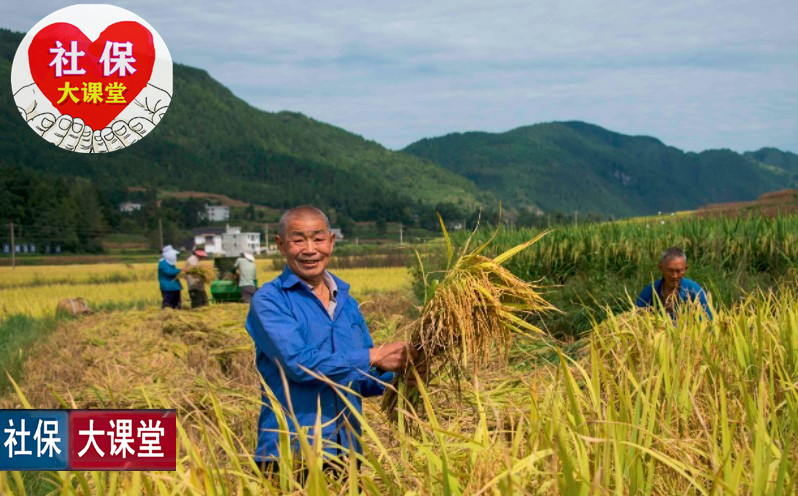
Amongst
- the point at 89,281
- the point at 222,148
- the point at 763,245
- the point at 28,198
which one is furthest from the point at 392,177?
the point at 763,245

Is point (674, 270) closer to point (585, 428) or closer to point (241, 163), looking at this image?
point (585, 428)

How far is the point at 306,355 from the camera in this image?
288cm

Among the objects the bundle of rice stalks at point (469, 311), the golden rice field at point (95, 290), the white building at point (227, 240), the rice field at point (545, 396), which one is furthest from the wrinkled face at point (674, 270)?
the white building at point (227, 240)

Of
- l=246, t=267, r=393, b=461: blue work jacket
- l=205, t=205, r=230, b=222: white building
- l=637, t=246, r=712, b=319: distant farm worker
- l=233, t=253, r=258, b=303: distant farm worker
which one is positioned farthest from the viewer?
l=205, t=205, r=230, b=222: white building

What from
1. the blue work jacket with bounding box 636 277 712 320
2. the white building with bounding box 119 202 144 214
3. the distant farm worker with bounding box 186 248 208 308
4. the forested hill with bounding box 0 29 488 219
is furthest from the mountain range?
the blue work jacket with bounding box 636 277 712 320

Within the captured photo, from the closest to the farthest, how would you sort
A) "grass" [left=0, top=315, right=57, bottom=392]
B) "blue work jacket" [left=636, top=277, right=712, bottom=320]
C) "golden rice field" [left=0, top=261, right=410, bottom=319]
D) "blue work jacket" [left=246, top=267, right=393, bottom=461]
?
"blue work jacket" [left=246, top=267, right=393, bottom=461], "blue work jacket" [left=636, top=277, right=712, bottom=320], "grass" [left=0, top=315, right=57, bottom=392], "golden rice field" [left=0, top=261, right=410, bottom=319]

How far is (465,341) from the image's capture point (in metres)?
2.87

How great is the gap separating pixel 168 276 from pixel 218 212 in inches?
4214

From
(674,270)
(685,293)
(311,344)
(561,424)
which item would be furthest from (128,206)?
(561,424)

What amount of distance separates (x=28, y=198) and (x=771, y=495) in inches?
3394

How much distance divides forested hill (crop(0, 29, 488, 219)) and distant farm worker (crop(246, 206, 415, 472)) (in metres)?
111

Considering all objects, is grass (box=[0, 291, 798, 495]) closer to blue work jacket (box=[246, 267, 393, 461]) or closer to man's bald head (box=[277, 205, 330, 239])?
blue work jacket (box=[246, 267, 393, 461])

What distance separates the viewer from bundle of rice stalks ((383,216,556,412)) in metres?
2.89

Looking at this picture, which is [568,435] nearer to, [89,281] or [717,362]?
[717,362]
